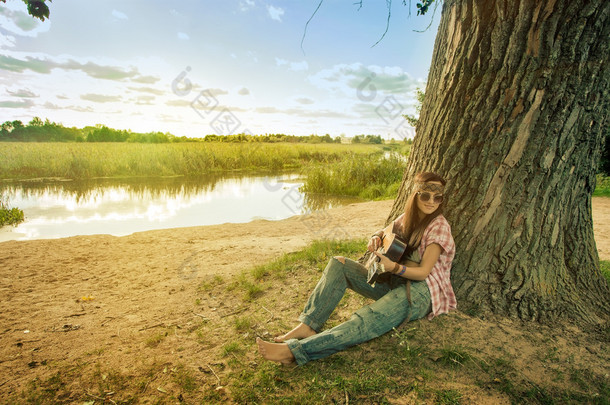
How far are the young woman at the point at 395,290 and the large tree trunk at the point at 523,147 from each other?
229 mm

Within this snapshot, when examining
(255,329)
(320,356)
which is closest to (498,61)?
(320,356)

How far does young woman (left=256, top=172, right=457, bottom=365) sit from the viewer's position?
231 centimetres

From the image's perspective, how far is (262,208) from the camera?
10.1 m

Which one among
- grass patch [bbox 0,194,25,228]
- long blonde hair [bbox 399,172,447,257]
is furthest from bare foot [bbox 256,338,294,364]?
grass patch [bbox 0,194,25,228]

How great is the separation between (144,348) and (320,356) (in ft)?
4.31

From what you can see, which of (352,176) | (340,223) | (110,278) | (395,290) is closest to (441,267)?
(395,290)

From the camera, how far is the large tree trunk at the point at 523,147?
7.57 ft

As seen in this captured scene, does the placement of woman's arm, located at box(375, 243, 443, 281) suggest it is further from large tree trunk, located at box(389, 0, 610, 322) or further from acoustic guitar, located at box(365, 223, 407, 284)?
A: large tree trunk, located at box(389, 0, 610, 322)

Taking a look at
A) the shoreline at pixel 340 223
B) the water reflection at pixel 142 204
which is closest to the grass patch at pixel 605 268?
the shoreline at pixel 340 223

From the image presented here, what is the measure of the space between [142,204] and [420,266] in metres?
9.47

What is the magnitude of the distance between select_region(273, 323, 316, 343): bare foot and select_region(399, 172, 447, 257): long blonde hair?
0.94 meters

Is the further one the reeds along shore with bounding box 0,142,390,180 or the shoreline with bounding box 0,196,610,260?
the reeds along shore with bounding box 0,142,390,180

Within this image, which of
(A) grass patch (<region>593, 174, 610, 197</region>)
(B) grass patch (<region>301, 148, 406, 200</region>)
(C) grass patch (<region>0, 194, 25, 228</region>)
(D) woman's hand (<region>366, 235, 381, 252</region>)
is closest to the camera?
(D) woman's hand (<region>366, 235, 381, 252</region>)

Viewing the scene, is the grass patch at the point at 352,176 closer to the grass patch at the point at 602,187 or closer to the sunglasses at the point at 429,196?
the grass patch at the point at 602,187
